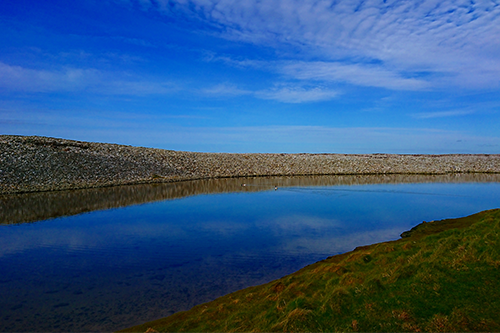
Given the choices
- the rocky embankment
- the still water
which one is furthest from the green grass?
the rocky embankment

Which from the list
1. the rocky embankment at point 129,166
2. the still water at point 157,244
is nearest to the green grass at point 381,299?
the still water at point 157,244

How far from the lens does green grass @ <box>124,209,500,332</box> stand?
5016 mm

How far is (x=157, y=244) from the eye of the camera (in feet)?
43.4

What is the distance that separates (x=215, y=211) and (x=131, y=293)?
40.0ft

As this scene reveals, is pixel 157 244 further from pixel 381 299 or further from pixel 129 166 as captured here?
pixel 129 166

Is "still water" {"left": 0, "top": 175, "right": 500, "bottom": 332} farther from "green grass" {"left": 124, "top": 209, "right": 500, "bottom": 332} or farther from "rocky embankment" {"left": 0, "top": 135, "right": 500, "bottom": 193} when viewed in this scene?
"rocky embankment" {"left": 0, "top": 135, "right": 500, "bottom": 193}

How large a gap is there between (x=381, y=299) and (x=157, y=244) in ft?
32.0

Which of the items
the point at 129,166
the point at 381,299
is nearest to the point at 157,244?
the point at 381,299

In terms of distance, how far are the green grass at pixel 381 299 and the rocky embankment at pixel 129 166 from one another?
97.2 ft

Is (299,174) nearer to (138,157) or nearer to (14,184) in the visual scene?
(138,157)

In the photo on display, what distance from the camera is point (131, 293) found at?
853cm

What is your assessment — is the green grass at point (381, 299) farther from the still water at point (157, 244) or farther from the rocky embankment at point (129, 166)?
the rocky embankment at point (129, 166)

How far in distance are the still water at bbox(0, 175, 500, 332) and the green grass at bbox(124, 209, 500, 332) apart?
4.75 ft

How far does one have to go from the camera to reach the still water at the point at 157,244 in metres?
7.98
